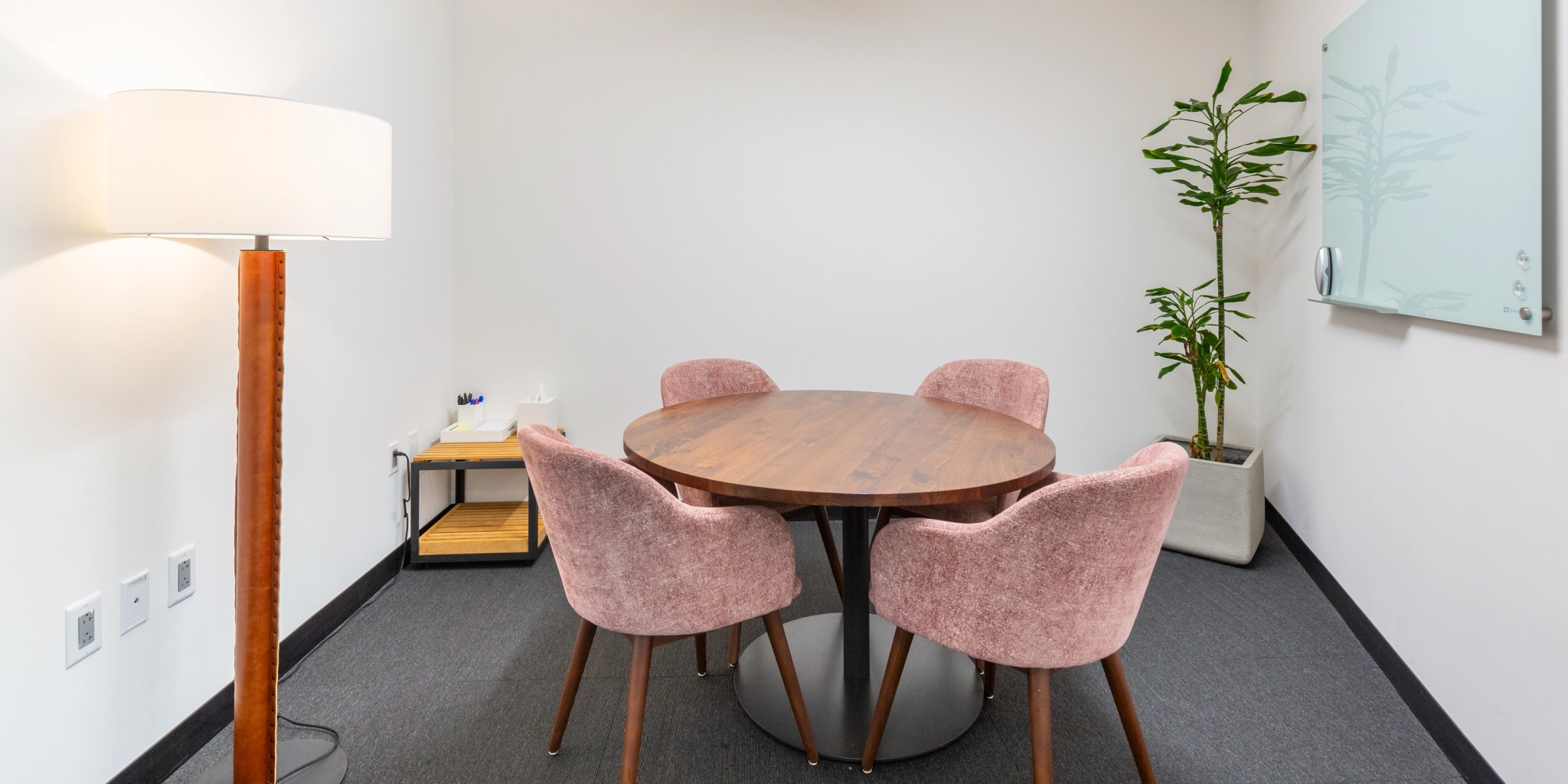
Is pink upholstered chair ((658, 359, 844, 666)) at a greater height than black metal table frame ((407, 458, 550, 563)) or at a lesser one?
greater

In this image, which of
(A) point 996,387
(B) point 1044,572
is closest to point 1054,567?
(B) point 1044,572

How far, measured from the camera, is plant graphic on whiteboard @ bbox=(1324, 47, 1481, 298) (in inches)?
76.9

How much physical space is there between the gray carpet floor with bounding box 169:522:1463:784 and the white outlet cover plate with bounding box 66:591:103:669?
1.29ft

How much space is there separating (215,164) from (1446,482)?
2810mm

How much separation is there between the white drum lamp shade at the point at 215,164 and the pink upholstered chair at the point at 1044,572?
133 cm

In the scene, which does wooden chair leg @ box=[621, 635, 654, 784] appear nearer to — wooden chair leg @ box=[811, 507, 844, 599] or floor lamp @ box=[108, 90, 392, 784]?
floor lamp @ box=[108, 90, 392, 784]

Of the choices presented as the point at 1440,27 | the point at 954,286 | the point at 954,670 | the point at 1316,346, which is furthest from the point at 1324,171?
the point at 954,670

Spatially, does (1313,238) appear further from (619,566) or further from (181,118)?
(181,118)

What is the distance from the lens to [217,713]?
1.88 meters

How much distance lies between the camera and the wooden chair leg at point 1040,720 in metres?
1.40

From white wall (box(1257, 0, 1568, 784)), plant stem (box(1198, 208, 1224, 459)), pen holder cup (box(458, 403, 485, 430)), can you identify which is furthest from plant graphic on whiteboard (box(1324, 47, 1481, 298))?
pen holder cup (box(458, 403, 485, 430))

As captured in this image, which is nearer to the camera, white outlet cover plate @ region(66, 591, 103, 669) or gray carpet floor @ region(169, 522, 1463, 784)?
white outlet cover plate @ region(66, 591, 103, 669)

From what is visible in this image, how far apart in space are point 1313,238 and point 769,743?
272 cm

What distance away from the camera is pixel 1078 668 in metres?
2.24
